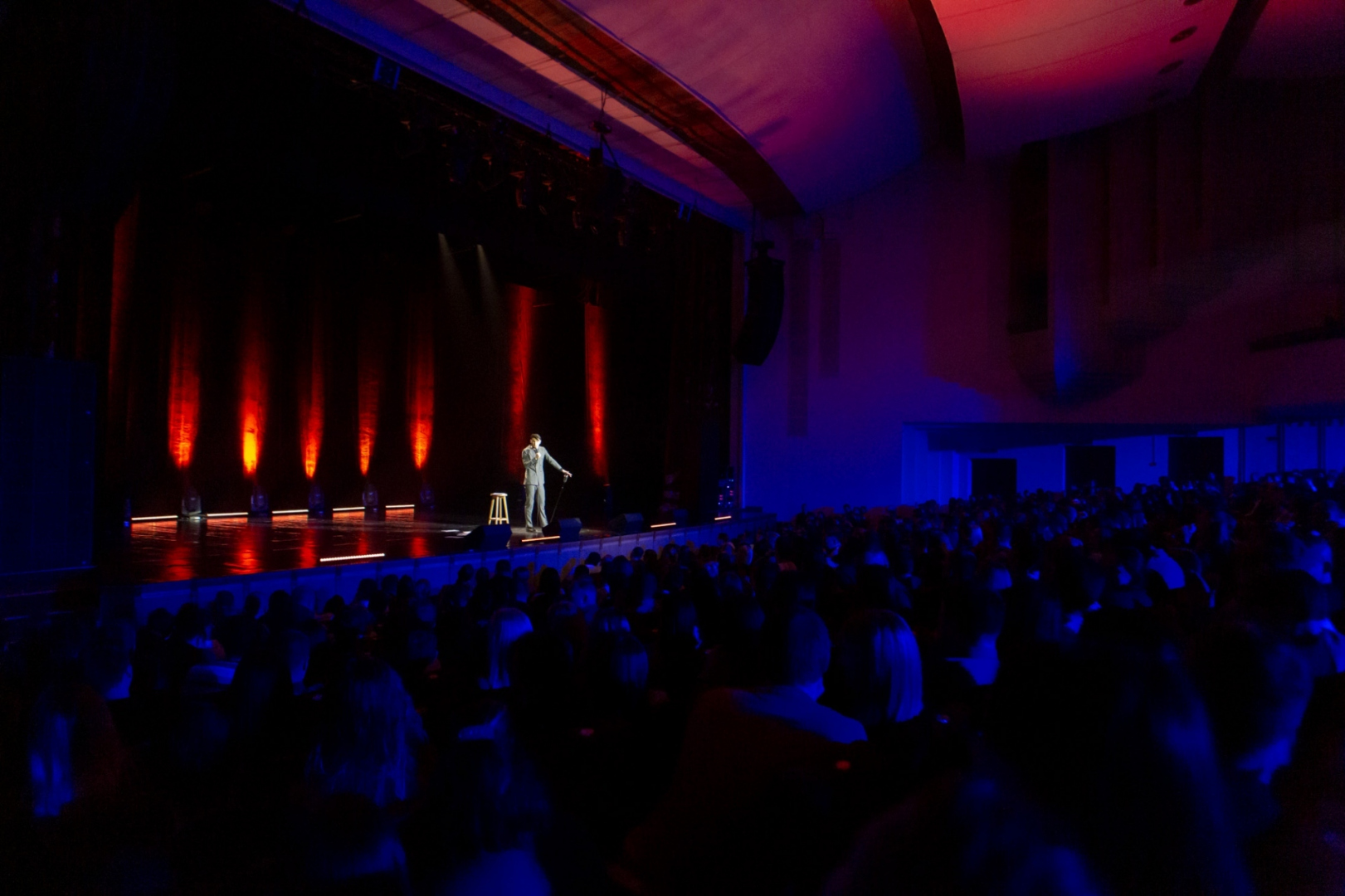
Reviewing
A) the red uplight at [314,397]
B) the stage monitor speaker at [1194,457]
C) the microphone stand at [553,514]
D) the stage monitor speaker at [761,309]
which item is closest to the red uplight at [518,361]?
the microphone stand at [553,514]

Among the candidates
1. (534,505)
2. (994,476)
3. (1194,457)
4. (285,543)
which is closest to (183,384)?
(285,543)

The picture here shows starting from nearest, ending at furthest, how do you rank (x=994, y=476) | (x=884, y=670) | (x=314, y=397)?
1. (x=884, y=670)
2. (x=314, y=397)
3. (x=994, y=476)

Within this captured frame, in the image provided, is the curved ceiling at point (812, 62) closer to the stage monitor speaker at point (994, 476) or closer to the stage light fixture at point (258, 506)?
the stage monitor speaker at point (994, 476)

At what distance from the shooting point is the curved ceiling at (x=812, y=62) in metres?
8.87

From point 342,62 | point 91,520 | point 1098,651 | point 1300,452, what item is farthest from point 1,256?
point 1300,452

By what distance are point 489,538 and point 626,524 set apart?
257 centimetres

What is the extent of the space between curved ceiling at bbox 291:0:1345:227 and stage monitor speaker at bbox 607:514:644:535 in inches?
215

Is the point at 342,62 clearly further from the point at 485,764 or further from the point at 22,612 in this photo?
the point at 485,764

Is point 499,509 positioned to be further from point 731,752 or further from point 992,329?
point 731,752

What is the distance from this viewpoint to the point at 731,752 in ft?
5.97

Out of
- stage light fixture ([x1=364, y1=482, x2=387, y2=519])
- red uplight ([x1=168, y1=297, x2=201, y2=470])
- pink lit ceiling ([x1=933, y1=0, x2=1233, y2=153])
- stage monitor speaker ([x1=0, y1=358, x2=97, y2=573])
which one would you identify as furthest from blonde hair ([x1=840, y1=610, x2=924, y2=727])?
stage light fixture ([x1=364, y1=482, x2=387, y2=519])

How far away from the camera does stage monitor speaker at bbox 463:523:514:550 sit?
8.93 m

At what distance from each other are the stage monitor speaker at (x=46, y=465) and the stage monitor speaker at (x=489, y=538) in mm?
3428

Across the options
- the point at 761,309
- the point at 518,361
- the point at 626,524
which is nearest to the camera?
the point at 626,524
